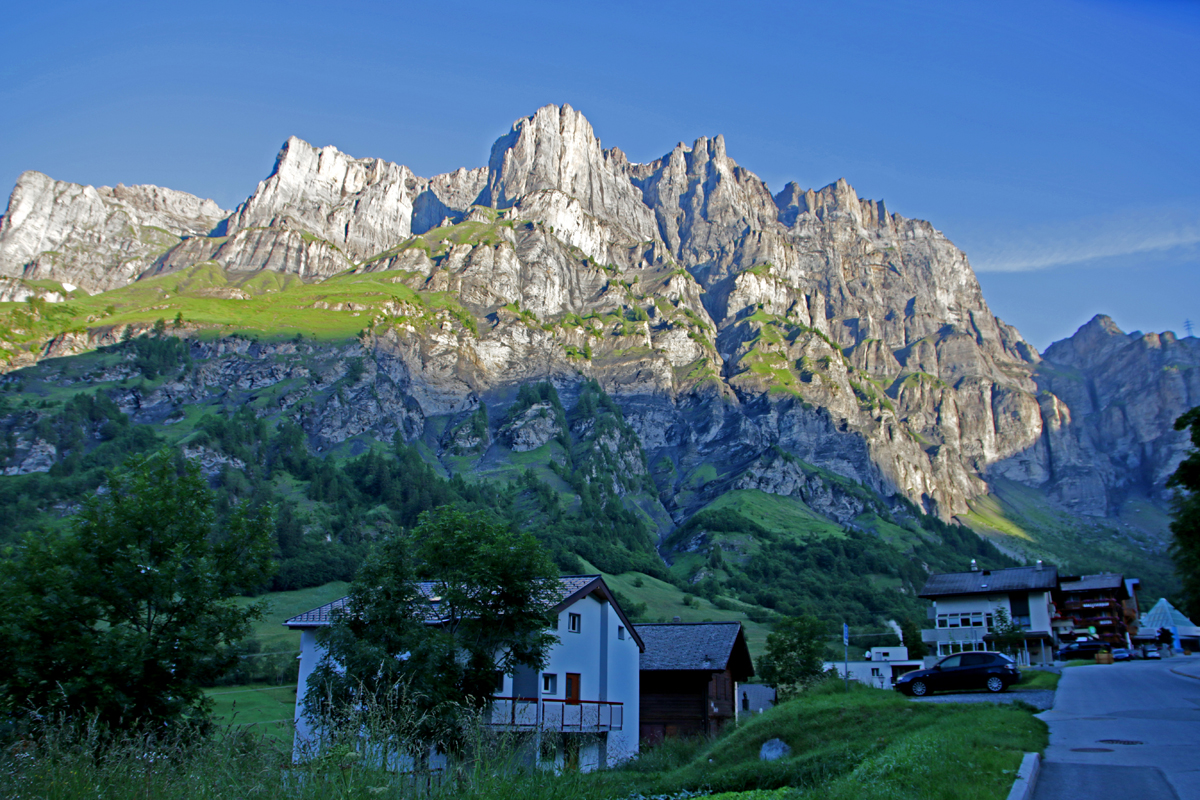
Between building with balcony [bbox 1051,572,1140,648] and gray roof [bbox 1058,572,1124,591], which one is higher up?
gray roof [bbox 1058,572,1124,591]

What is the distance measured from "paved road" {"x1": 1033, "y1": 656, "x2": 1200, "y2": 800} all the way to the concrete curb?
0.44 feet

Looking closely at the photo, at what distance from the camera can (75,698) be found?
16297mm

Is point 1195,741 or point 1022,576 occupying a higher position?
point 1022,576

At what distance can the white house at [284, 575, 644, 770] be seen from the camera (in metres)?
31.2

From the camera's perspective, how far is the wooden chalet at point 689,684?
40.6m

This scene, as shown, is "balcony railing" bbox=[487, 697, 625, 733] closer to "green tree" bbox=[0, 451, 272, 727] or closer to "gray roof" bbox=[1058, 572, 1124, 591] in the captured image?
"green tree" bbox=[0, 451, 272, 727]

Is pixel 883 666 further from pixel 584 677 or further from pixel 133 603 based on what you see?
pixel 133 603

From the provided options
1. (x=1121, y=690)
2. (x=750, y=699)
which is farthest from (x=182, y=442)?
(x=1121, y=690)

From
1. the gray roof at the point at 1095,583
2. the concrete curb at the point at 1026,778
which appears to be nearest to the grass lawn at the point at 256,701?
the concrete curb at the point at 1026,778

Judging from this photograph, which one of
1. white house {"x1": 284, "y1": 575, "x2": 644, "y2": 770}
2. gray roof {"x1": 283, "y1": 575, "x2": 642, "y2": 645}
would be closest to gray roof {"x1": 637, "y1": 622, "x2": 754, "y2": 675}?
white house {"x1": 284, "y1": 575, "x2": 644, "y2": 770}

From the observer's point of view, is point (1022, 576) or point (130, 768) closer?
point (130, 768)

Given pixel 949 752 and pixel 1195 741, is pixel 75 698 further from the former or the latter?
pixel 1195 741

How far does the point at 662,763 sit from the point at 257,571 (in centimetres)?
1463

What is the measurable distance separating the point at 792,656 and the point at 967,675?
31139mm
